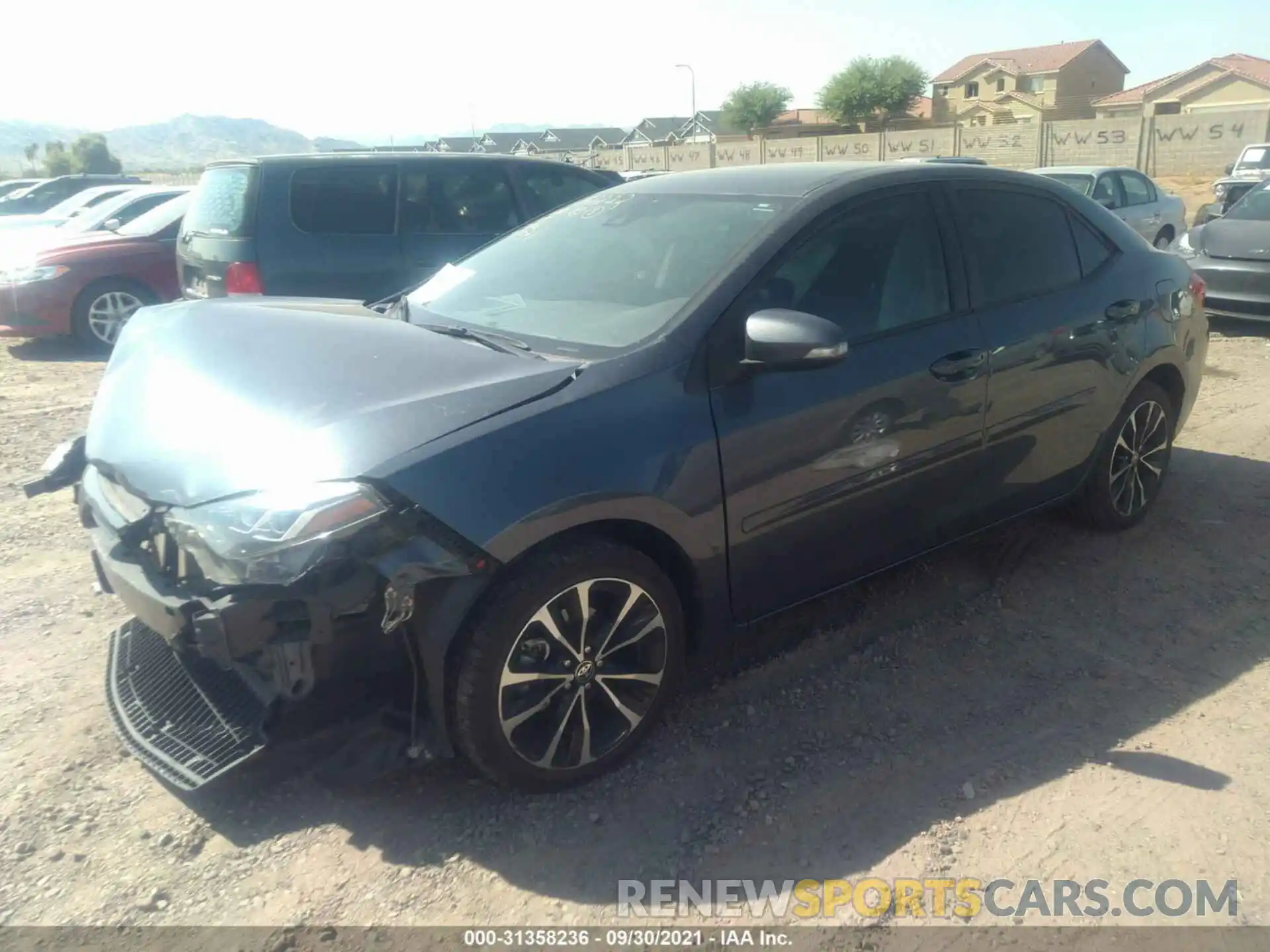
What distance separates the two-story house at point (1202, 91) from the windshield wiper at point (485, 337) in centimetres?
6341

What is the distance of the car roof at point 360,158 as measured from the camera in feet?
22.7

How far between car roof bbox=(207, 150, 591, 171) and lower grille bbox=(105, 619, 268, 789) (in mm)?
4606

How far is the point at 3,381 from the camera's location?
340 inches

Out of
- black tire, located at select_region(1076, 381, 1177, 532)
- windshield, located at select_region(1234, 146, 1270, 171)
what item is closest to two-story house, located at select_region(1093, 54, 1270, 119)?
windshield, located at select_region(1234, 146, 1270, 171)

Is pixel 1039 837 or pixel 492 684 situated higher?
pixel 492 684

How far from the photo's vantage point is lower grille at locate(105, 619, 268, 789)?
2.65m

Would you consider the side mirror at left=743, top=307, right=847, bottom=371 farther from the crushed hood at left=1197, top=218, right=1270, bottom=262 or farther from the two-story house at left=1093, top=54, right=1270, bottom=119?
the two-story house at left=1093, top=54, right=1270, bottom=119

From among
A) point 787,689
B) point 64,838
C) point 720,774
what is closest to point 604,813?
point 720,774

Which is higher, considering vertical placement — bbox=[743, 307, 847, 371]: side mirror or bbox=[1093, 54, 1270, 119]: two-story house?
bbox=[1093, 54, 1270, 119]: two-story house

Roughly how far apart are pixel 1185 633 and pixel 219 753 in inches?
135

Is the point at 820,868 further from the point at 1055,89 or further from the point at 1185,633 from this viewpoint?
the point at 1055,89

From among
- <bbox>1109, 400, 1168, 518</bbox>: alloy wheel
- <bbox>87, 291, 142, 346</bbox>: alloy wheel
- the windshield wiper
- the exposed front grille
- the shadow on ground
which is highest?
the windshield wiper

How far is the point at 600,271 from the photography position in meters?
3.60

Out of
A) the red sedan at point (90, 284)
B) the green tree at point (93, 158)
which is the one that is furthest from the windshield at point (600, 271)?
the green tree at point (93, 158)
